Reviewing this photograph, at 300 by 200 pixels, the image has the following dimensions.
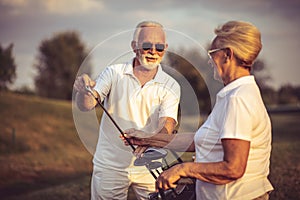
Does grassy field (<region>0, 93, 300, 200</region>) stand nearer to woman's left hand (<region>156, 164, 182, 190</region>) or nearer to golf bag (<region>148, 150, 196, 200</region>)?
golf bag (<region>148, 150, 196, 200</region>)

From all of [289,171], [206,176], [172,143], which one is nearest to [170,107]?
[172,143]

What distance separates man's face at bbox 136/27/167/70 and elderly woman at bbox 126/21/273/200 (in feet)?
2.66

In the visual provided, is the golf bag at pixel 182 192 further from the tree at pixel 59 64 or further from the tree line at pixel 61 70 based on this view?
the tree at pixel 59 64

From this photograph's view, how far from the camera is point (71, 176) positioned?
1169 cm

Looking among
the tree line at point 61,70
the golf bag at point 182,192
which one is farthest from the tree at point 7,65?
the golf bag at point 182,192

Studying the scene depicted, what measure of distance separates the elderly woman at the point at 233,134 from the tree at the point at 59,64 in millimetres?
22414

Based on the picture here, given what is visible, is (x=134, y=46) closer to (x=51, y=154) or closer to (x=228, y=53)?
(x=228, y=53)

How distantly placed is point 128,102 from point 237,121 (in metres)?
1.42

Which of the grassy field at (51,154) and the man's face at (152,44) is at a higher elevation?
the man's face at (152,44)

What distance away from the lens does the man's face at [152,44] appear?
366 cm

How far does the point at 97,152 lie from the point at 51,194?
13.9 feet

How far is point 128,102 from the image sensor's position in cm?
388

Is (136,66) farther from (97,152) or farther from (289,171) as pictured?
(289,171)

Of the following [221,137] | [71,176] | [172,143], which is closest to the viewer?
[221,137]
